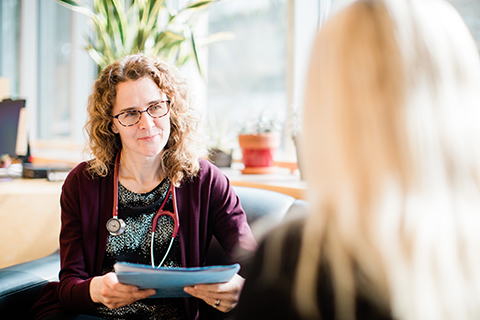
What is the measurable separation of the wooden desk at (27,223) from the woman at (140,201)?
0.48 metres

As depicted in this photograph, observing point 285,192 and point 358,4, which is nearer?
point 358,4

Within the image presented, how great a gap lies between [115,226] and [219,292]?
458mm

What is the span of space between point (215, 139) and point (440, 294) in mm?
1899

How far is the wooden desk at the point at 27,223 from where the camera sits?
1.77 m

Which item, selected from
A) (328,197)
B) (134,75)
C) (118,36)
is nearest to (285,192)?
(134,75)

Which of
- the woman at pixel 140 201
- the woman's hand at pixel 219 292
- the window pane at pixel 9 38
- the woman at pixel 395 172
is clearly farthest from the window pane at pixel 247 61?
the window pane at pixel 9 38

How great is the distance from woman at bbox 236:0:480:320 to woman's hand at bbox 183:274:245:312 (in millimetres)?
481

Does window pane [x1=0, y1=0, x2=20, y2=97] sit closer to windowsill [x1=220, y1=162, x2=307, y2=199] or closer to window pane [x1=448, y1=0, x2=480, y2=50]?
windowsill [x1=220, y1=162, x2=307, y2=199]

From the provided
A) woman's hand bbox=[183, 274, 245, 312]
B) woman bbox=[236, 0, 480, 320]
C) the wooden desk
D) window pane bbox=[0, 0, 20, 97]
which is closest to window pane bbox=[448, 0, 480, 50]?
woman bbox=[236, 0, 480, 320]

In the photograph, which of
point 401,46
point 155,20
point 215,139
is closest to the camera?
point 401,46

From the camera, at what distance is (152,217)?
56.2 inches

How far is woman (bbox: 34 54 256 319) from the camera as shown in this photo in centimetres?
137

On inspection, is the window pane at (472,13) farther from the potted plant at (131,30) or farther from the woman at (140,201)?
the potted plant at (131,30)

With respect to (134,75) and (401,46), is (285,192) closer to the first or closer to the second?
(134,75)
